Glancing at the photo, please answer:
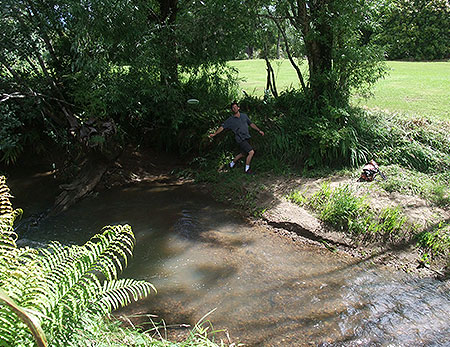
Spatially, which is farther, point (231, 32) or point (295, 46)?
point (295, 46)

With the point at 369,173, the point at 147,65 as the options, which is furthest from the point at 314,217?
the point at 147,65

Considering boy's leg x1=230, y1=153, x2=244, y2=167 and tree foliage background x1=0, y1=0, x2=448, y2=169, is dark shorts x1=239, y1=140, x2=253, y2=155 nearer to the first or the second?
boy's leg x1=230, y1=153, x2=244, y2=167

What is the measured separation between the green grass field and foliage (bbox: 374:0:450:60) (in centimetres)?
524

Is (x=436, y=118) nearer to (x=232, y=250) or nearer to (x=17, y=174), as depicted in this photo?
(x=232, y=250)

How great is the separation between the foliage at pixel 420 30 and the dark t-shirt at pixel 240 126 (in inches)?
586

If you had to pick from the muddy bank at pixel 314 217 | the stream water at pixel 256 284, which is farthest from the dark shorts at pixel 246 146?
the stream water at pixel 256 284

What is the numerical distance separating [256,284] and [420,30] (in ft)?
68.7

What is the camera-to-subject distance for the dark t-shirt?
26.6 ft

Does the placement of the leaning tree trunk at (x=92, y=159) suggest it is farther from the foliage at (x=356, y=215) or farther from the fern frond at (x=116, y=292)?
the fern frond at (x=116, y=292)

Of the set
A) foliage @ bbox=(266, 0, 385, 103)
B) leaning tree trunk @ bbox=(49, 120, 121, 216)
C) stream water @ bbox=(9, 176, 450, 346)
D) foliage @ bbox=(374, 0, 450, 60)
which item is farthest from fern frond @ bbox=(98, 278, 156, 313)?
foliage @ bbox=(374, 0, 450, 60)

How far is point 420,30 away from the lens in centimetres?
2056

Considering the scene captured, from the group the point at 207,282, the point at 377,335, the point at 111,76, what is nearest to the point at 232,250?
the point at 207,282

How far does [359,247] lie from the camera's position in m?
5.78

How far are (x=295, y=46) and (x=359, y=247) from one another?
19.8 ft
